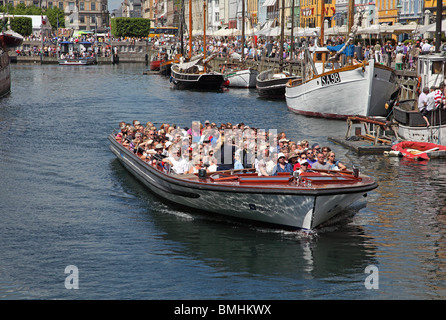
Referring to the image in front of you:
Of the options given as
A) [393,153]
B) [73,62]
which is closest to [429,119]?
[393,153]

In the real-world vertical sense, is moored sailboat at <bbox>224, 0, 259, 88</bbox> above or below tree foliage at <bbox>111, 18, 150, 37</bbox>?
below

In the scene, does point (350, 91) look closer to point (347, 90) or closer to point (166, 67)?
point (347, 90)

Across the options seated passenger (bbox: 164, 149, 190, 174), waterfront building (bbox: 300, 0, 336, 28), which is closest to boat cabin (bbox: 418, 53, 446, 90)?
seated passenger (bbox: 164, 149, 190, 174)

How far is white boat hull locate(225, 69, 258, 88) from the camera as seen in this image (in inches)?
2665

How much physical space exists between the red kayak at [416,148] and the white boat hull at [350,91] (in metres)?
10.6

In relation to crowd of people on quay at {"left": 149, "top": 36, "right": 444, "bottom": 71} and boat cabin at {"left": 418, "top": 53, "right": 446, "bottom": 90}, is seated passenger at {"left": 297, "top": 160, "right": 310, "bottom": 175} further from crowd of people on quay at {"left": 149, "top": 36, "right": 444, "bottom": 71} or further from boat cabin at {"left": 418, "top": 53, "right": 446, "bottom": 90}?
crowd of people on quay at {"left": 149, "top": 36, "right": 444, "bottom": 71}

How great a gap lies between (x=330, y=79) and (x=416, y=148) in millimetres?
13331

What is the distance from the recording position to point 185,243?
1720 centimetres

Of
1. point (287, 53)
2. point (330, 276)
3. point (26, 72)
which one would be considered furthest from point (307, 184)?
point (26, 72)

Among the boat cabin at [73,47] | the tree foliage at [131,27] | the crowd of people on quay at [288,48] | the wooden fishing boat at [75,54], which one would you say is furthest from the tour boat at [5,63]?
the tree foliage at [131,27]

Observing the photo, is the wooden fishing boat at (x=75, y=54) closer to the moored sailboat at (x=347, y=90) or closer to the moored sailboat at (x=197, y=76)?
the moored sailboat at (x=197, y=76)

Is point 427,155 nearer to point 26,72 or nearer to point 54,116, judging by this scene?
point 54,116

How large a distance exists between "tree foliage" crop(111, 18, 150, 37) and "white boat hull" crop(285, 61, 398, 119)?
347 ft

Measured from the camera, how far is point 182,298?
44.8 feet
